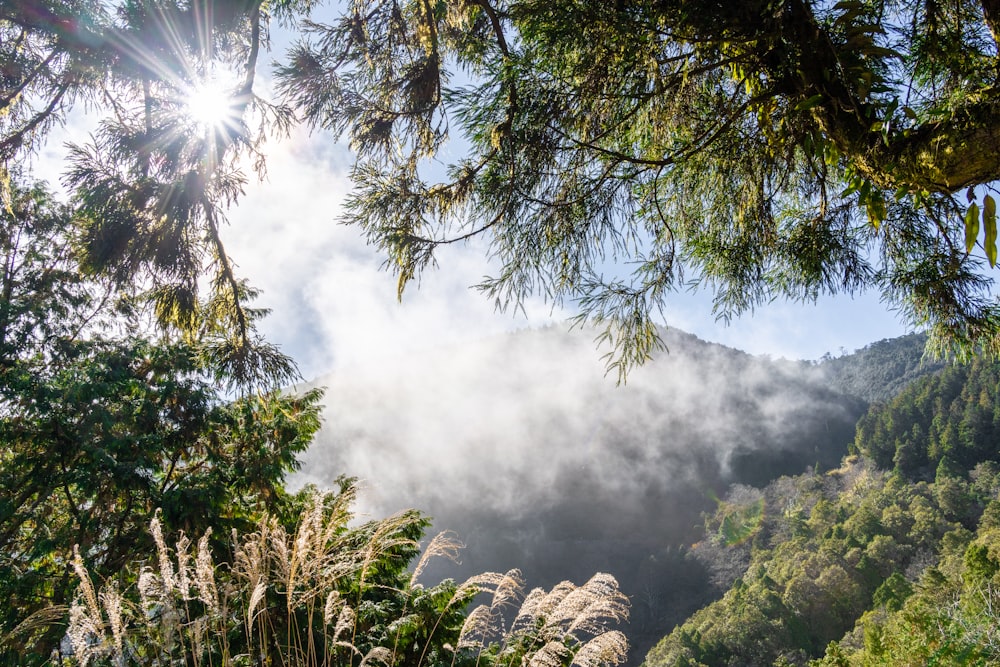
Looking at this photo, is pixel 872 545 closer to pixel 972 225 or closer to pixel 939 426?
pixel 939 426

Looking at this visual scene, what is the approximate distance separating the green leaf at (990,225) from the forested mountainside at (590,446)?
59.8 meters

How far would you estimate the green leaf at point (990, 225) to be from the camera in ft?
3.23

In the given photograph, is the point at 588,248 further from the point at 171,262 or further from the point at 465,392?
the point at 465,392

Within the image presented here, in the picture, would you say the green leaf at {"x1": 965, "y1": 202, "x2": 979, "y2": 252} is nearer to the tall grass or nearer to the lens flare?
the tall grass

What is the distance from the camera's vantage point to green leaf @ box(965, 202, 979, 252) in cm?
101

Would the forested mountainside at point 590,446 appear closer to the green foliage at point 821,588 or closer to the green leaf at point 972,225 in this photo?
→ the green foliage at point 821,588

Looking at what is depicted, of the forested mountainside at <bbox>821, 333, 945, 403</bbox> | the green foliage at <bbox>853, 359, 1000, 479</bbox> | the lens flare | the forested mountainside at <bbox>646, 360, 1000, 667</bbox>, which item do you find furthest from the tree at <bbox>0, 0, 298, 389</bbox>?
the forested mountainside at <bbox>821, 333, 945, 403</bbox>

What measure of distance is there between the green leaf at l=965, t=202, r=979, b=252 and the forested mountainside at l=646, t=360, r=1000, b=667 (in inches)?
802

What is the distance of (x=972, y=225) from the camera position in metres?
1.02

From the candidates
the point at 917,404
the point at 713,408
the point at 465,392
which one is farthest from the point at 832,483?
the point at 465,392

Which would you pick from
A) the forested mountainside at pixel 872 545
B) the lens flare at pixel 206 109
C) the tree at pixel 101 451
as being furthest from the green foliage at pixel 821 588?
the lens flare at pixel 206 109

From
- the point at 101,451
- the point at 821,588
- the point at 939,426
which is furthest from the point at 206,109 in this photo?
the point at 939,426

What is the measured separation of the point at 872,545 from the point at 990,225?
48202mm

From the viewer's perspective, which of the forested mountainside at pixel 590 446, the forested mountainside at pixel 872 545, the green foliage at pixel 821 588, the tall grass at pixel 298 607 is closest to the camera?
the tall grass at pixel 298 607
